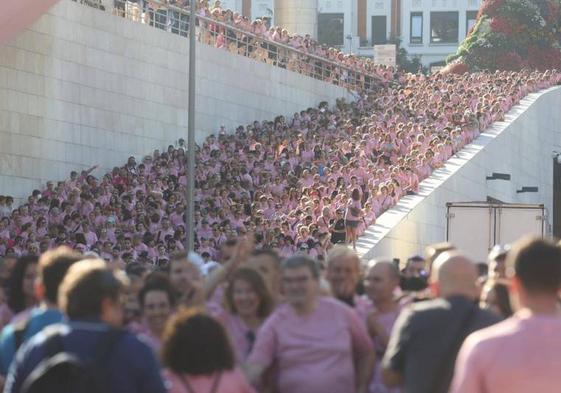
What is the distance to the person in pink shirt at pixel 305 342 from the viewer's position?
350 inches

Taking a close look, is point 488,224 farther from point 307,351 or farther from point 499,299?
point 307,351

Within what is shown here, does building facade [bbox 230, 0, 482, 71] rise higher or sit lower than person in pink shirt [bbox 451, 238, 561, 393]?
higher

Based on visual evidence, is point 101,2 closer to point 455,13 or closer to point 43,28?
point 43,28

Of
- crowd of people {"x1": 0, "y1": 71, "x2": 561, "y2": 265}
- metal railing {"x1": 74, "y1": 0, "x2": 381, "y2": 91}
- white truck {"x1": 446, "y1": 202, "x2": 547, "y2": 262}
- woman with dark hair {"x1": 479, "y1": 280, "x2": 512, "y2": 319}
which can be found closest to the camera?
woman with dark hair {"x1": 479, "y1": 280, "x2": 512, "y2": 319}

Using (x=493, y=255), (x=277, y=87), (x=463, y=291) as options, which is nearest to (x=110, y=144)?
(x=277, y=87)

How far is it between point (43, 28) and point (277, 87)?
42.9 ft

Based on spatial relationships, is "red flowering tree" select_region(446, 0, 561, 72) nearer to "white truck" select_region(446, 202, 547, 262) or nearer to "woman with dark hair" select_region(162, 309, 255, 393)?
"white truck" select_region(446, 202, 547, 262)

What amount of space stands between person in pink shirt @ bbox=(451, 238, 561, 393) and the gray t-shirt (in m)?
1.22

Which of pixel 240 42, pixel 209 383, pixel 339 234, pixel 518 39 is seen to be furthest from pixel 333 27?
pixel 209 383

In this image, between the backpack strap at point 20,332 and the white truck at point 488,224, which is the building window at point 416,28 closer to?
the white truck at point 488,224

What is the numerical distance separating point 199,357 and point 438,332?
109cm

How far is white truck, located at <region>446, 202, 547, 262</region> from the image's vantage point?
90.5ft

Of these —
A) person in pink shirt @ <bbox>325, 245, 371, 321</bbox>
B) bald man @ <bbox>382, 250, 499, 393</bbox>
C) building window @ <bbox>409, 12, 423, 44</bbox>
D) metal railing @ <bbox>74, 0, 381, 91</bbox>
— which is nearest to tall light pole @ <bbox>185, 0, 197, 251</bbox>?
metal railing @ <bbox>74, 0, 381, 91</bbox>

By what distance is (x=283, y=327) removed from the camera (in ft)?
29.2
